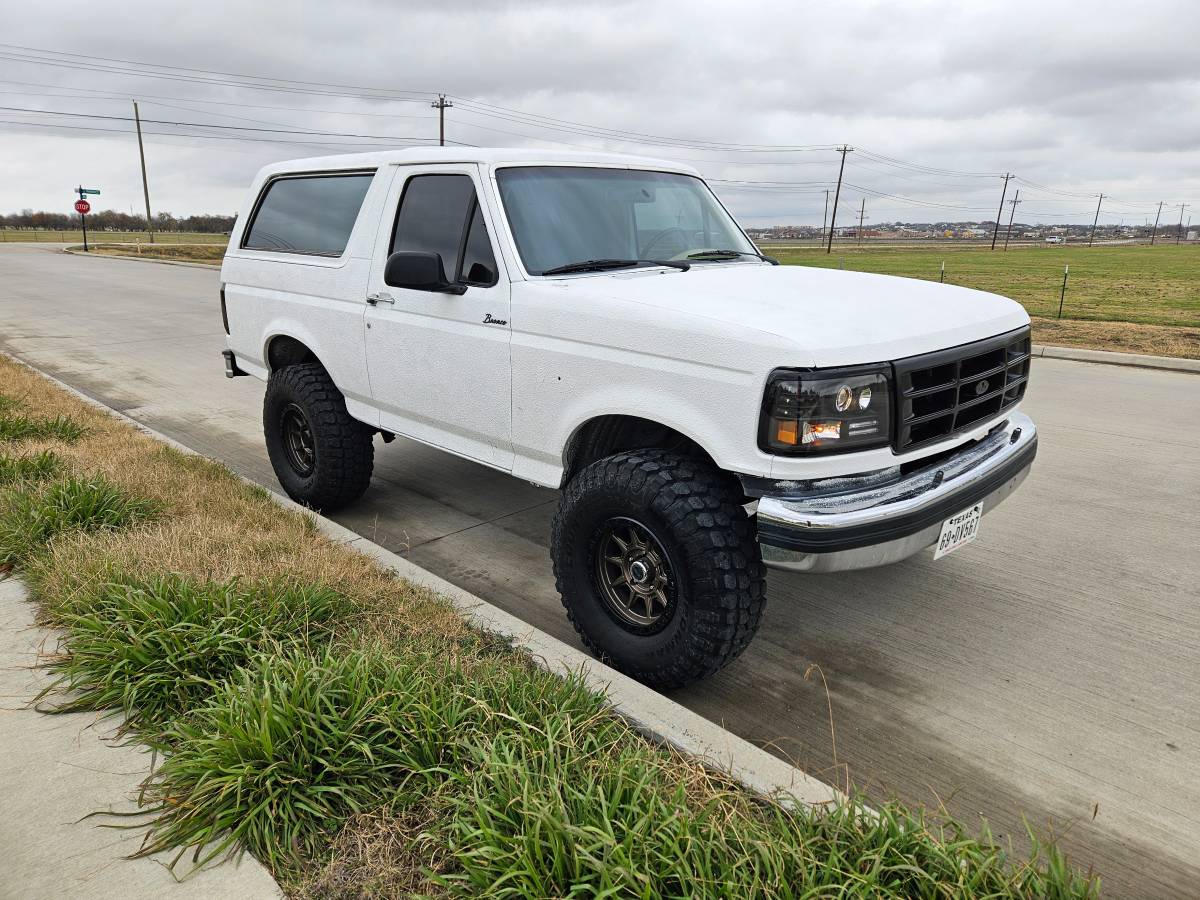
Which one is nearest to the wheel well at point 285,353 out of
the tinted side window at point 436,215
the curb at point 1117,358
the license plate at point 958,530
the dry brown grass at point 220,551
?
the dry brown grass at point 220,551

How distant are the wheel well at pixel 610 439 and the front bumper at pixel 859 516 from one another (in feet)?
2.19

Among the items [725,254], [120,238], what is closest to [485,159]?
[725,254]

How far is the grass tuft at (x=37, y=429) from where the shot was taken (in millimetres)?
5824

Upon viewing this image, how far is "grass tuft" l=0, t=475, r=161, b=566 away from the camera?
3994mm

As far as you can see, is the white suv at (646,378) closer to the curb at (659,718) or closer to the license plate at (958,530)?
the license plate at (958,530)

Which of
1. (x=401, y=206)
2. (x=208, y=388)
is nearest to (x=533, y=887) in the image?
(x=401, y=206)

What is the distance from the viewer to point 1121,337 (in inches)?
494

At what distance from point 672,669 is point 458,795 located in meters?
1.06

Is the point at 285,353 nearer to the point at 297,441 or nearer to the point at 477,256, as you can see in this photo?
the point at 297,441

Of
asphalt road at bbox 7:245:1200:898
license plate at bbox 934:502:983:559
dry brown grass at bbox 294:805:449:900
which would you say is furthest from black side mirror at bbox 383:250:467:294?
license plate at bbox 934:502:983:559

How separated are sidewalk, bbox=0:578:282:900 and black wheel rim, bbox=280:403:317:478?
2.24 metres

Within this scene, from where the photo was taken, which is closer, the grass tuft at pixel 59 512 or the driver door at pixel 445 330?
the driver door at pixel 445 330

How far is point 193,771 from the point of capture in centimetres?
239

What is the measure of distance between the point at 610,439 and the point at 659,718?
1.24 meters
